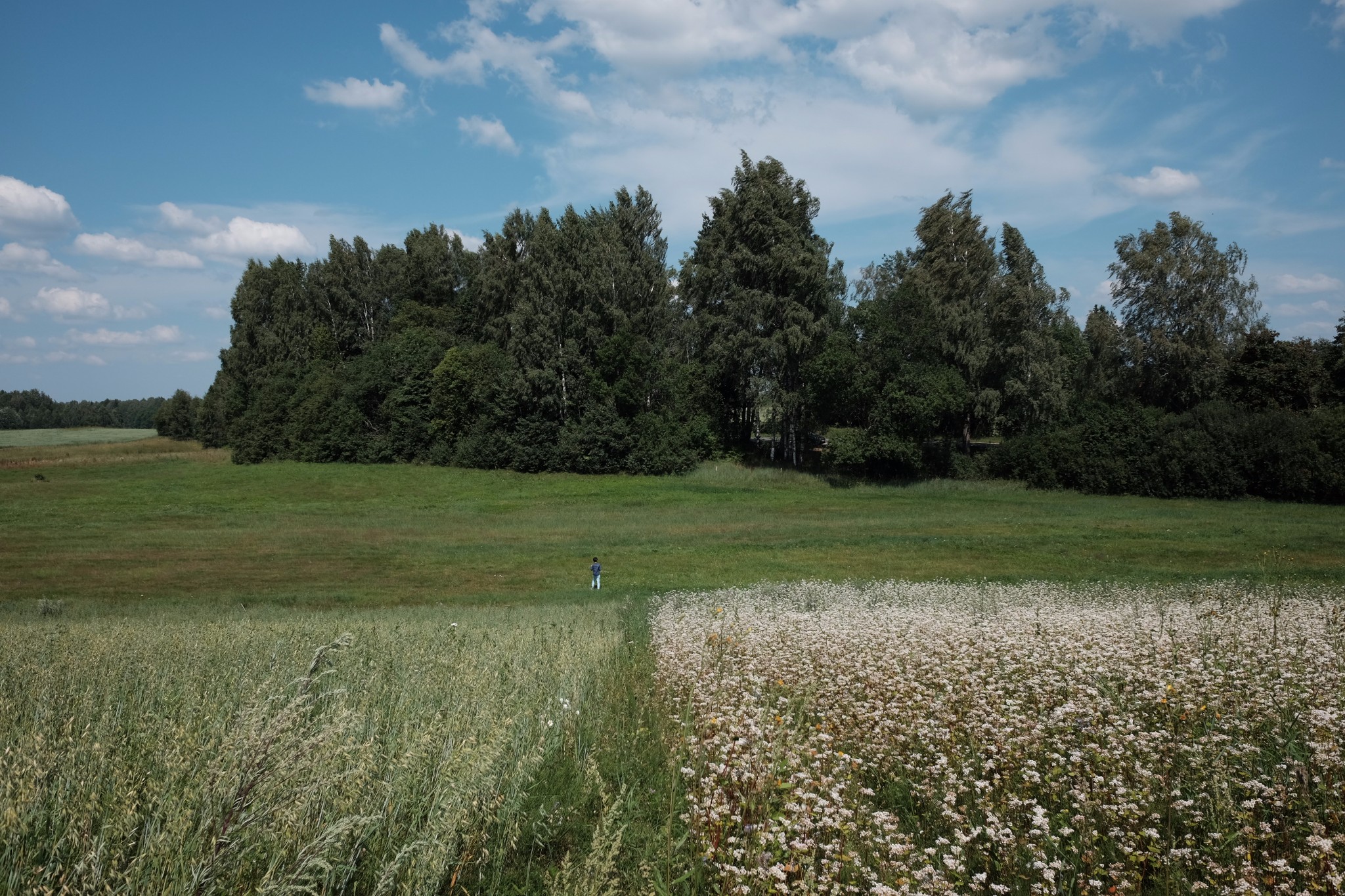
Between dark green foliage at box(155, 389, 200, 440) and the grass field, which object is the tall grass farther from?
dark green foliage at box(155, 389, 200, 440)

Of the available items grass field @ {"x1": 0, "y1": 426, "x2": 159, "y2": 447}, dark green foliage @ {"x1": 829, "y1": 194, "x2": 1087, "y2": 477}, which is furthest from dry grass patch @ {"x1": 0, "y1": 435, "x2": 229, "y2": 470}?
dark green foliage @ {"x1": 829, "y1": 194, "x2": 1087, "y2": 477}

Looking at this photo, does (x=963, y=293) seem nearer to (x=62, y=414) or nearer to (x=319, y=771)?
(x=319, y=771)

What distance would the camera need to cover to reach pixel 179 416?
9475 centimetres

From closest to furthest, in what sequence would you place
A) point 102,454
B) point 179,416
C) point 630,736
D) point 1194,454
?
1. point 630,736
2. point 1194,454
3. point 102,454
4. point 179,416

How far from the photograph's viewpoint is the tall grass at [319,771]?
2.86 meters

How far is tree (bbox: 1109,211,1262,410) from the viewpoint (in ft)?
157

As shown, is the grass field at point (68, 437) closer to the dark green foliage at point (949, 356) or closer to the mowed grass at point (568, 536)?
the mowed grass at point (568, 536)

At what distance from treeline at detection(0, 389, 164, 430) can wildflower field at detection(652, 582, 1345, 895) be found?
14588cm

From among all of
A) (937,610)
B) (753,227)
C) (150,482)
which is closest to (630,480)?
(753,227)

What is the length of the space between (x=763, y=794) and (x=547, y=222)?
55.9 m

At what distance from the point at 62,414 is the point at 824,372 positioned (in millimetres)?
148872

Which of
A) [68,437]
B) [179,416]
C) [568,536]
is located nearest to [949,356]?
[568,536]

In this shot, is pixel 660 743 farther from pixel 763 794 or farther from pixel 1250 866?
pixel 1250 866

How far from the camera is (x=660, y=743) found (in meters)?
6.16
